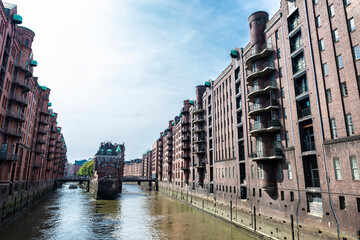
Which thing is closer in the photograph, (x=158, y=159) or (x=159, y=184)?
(x=159, y=184)

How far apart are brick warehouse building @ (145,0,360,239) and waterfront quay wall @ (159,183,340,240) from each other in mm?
115

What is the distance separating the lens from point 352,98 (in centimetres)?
1941

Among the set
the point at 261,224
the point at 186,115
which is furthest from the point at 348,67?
the point at 186,115

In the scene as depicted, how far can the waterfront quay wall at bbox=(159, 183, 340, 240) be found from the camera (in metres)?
22.1

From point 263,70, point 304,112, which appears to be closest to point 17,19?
point 263,70

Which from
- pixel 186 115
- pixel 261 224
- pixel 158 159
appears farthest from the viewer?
pixel 158 159

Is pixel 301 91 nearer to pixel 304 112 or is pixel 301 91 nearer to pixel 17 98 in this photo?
pixel 304 112

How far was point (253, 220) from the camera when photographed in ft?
100.0

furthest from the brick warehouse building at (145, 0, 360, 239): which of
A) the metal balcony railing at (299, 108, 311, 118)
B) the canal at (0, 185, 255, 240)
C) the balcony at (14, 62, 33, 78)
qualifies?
the balcony at (14, 62, 33, 78)

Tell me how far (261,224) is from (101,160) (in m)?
83.4

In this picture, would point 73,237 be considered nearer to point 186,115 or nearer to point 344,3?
point 344,3

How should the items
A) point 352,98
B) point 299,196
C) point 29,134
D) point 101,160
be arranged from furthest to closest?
point 101,160 → point 29,134 → point 299,196 → point 352,98

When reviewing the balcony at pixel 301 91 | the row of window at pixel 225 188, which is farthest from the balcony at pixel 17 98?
the balcony at pixel 301 91

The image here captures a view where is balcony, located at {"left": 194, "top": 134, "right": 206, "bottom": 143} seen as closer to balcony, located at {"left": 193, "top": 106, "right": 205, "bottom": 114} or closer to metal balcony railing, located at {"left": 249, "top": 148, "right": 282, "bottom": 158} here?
balcony, located at {"left": 193, "top": 106, "right": 205, "bottom": 114}
